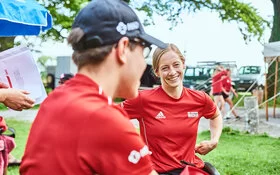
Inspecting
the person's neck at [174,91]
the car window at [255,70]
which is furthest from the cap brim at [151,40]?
the car window at [255,70]

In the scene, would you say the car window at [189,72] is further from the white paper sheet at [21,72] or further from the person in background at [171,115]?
the white paper sheet at [21,72]

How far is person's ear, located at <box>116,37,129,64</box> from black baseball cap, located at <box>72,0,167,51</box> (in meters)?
0.01

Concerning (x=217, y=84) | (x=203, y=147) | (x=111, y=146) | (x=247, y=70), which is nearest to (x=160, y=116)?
(x=203, y=147)

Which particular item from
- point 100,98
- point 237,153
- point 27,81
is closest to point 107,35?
point 100,98

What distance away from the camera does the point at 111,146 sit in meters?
1.29

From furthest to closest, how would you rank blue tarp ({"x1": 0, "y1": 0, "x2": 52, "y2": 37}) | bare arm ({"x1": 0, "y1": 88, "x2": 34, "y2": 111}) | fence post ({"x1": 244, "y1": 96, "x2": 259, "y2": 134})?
fence post ({"x1": 244, "y1": 96, "x2": 259, "y2": 134}), blue tarp ({"x1": 0, "y1": 0, "x2": 52, "y2": 37}), bare arm ({"x1": 0, "y1": 88, "x2": 34, "y2": 111})

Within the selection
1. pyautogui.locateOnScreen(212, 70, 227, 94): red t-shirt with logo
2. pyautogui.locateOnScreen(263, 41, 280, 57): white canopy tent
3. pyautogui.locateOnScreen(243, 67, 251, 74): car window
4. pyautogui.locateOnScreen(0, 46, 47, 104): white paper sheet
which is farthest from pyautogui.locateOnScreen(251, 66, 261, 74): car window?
pyautogui.locateOnScreen(0, 46, 47, 104): white paper sheet

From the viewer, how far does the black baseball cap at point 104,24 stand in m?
1.40

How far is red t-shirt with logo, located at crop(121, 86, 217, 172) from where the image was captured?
112 inches

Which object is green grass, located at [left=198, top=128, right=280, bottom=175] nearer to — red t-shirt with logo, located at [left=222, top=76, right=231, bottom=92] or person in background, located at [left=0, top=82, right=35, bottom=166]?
red t-shirt with logo, located at [left=222, top=76, right=231, bottom=92]

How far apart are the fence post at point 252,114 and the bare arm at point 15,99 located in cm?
956

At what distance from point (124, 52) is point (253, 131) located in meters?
10.9

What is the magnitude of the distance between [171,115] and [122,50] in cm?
161

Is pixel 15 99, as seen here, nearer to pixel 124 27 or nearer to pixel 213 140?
pixel 213 140
